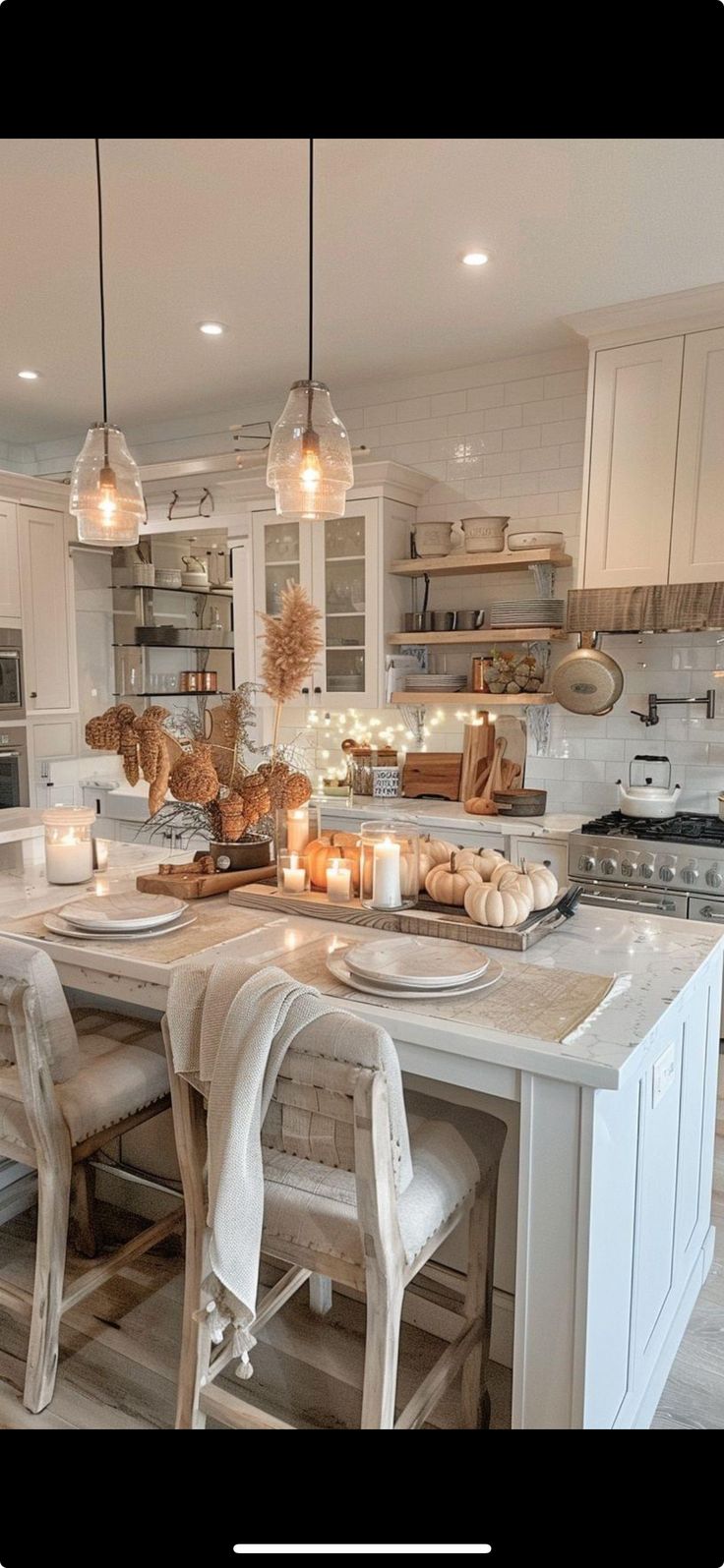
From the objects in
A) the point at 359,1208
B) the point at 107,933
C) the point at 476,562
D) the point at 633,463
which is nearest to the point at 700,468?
the point at 633,463

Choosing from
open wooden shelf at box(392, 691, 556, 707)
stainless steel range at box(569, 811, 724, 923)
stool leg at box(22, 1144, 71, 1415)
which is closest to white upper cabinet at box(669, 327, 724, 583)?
open wooden shelf at box(392, 691, 556, 707)

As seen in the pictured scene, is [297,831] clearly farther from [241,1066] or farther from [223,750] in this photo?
[241,1066]

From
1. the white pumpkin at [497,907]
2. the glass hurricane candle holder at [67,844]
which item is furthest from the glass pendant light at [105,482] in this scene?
the white pumpkin at [497,907]

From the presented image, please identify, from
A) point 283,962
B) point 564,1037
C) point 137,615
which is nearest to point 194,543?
point 137,615

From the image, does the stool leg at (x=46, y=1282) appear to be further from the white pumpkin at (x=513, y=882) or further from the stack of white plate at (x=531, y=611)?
the stack of white plate at (x=531, y=611)

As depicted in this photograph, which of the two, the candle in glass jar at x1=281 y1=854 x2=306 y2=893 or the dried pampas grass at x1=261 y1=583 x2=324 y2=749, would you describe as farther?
the candle in glass jar at x1=281 y1=854 x2=306 y2=893

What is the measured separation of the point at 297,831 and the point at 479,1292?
3.60ft

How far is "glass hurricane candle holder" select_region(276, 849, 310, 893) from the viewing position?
2301mm

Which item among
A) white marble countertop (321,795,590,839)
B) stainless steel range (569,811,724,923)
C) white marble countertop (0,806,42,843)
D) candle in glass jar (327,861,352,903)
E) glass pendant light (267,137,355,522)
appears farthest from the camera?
white marble countertop (321,795,590,839)

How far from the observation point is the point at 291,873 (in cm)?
230

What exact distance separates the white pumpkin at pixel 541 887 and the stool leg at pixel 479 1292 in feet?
1.85

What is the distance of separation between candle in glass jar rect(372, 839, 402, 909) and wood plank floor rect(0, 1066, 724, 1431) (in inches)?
36.8

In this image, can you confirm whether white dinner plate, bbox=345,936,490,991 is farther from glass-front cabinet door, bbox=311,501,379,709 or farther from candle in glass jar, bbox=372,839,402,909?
glass-front cabinet door, bbox=311,501,379,709

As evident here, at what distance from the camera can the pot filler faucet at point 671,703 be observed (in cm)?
372
